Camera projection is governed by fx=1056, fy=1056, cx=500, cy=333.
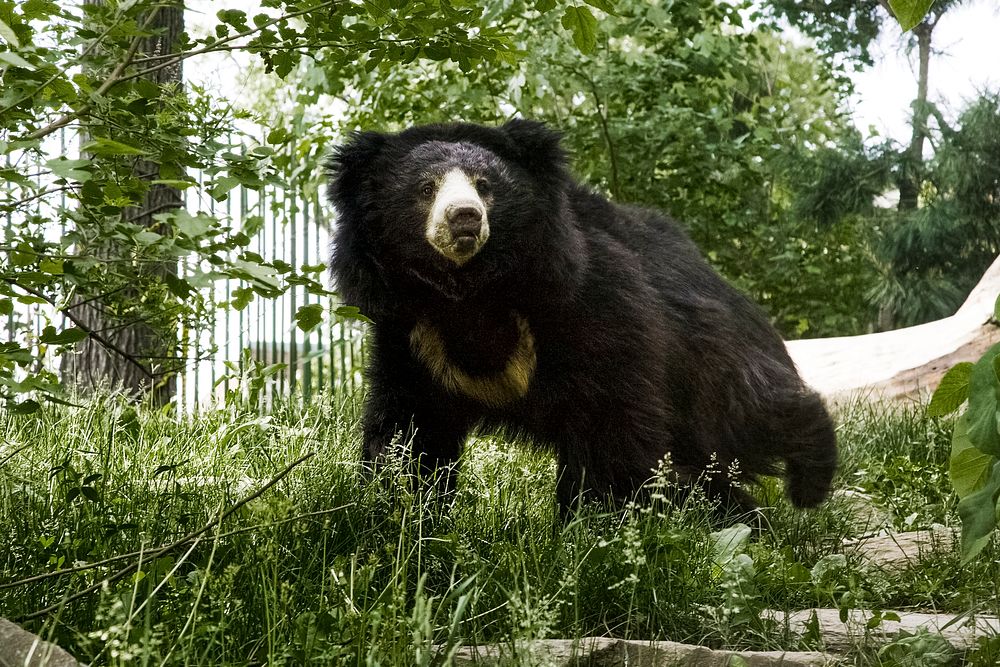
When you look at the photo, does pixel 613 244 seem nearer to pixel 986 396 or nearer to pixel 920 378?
pixel 986 396

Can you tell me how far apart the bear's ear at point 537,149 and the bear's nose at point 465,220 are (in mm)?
435

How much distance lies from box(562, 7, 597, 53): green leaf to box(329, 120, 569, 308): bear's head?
108cm

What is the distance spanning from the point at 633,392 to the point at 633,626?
3.32 ft

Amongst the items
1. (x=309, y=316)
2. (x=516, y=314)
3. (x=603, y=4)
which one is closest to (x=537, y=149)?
(x=516, y=314)

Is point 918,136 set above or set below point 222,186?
above

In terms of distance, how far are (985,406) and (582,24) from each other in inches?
47.4

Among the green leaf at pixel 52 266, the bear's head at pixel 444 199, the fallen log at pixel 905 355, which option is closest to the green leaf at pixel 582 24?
the bear's head at pixel 444 199

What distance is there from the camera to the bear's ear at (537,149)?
3.74m

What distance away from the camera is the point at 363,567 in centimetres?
222

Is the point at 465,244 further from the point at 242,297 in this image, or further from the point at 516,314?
the point at 242,297

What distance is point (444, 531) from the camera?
2963mm

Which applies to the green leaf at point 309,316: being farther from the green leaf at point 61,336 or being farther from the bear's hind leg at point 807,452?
the bear's hind leg at point 807,452

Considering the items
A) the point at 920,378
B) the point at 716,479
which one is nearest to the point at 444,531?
the point at 716,479

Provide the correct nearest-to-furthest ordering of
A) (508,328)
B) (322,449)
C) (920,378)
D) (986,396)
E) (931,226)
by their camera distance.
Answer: (986,396) < (508,328) < (322,449) < (920,378) < (931,226)
